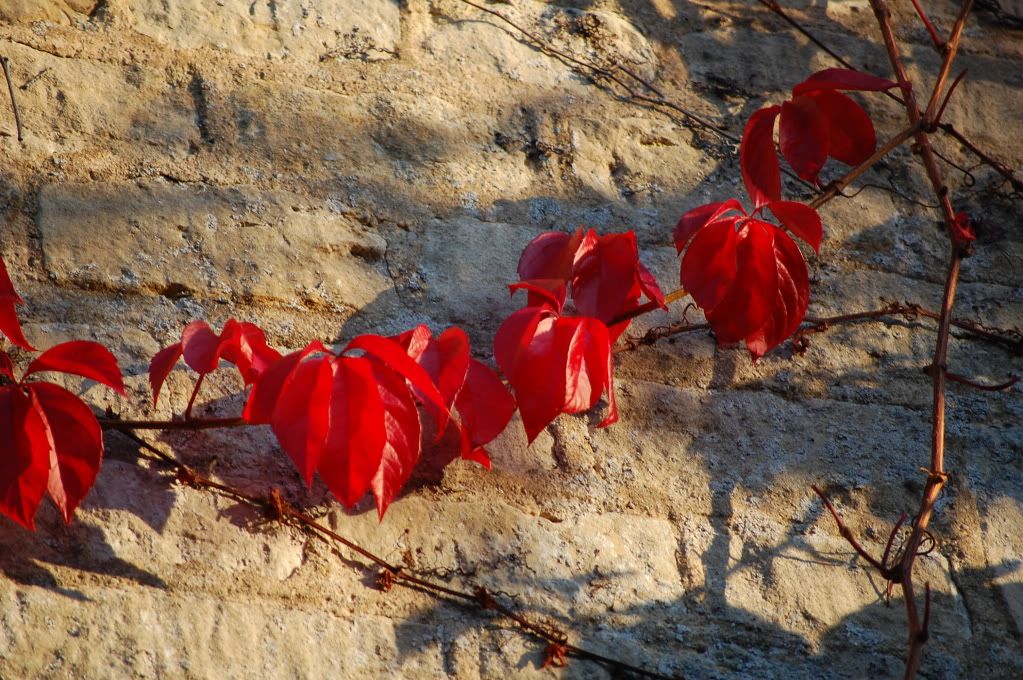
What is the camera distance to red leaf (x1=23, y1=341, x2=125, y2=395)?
3.72 feet

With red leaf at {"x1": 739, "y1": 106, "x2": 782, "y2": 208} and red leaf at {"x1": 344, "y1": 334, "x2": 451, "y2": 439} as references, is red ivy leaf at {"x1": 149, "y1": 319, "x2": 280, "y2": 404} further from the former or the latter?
red leaf at {"x1": 739, "y1": 106, "x2": 782, "y2": 208}

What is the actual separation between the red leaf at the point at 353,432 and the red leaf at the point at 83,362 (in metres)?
0.27

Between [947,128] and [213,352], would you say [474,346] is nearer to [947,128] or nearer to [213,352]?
[213,352]

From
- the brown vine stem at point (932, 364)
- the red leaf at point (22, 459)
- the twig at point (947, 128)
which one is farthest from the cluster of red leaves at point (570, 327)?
the twig at point (947, 128)

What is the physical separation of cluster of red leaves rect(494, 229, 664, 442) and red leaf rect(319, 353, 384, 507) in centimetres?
19

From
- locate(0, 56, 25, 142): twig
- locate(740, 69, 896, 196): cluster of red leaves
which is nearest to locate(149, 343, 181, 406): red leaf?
locate(0, 56, 25, 142): twig

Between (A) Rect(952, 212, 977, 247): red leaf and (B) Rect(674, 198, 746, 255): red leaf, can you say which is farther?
(A) Rect(952, 212, 977, 247): red leaf

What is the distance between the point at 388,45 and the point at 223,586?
0.95 metres

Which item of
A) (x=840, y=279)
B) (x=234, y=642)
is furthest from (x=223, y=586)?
(x=840, y=279)

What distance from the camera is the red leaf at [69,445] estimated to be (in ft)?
3.63

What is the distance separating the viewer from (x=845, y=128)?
156cm

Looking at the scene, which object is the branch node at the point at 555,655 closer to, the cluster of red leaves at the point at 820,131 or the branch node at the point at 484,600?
the branch node at the point at 484,600

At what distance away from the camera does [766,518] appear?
1396 mm

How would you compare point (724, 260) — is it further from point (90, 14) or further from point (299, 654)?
point (90, 14)
